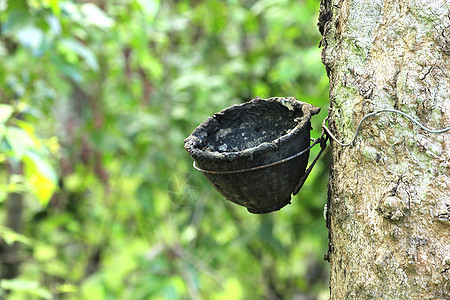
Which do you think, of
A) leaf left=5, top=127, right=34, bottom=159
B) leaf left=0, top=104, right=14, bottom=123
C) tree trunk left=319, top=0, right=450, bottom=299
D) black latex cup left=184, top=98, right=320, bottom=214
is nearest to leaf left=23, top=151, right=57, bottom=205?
leaf left=5, top=127, right=34, bottom=159

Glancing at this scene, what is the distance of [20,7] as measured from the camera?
2115 mm

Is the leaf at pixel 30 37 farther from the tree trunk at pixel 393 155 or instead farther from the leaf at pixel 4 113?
the tree trunk at pixel 393 155

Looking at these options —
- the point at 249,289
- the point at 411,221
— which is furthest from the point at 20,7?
the point at 249,289

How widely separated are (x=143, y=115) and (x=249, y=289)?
7.47 ft

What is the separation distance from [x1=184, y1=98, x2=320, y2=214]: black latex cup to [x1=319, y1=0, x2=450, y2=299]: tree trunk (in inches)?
5.2

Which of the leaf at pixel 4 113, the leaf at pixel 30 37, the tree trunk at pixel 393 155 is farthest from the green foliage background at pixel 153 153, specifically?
the tree trunk at pixel 393 155

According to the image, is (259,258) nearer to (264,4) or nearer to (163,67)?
(163,67)

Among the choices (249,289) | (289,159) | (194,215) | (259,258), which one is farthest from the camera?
(249,289)

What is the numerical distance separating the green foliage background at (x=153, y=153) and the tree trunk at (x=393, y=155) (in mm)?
1591

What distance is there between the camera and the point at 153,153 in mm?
3430

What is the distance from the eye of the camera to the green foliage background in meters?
3.00

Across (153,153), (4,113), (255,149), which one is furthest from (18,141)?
(153,153)

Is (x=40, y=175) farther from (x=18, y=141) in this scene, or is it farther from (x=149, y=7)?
(x=149, y=7)

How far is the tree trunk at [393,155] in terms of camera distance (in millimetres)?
997
